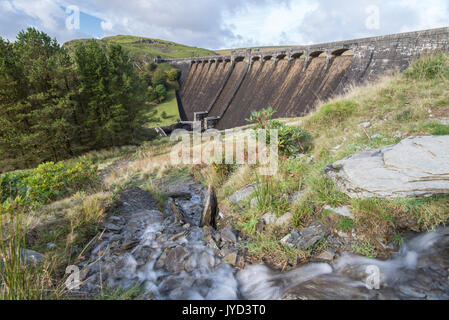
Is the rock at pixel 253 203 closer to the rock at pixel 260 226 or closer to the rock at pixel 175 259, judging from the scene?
the rock at pixel 260 226

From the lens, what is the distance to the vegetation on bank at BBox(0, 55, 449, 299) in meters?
2.66

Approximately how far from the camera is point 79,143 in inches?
586

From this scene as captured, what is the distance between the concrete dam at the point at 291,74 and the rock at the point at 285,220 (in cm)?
1057

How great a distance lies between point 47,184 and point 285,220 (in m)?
5.20

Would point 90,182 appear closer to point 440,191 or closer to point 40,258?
point 40,258

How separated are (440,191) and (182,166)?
6569 millimetres

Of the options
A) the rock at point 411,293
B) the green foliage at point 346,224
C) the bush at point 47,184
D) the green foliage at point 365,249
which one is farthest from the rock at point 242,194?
the bush at point 47,184

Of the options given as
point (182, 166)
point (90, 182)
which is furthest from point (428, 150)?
point (90, 182)

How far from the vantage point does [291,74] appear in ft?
61.8

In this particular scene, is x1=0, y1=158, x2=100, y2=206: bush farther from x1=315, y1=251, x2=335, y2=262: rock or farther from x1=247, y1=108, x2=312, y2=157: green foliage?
x1=315, y1=251, x2=335, y2=262: rock

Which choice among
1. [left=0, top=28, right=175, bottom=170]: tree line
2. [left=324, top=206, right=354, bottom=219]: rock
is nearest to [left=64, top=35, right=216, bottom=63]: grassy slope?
[left=0, top=28, right=175, bottom=170]: tree line

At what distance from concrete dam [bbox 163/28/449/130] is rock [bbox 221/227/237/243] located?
435 inches

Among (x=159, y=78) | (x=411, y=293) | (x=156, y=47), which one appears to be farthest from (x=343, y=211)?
(x=156, y=47)

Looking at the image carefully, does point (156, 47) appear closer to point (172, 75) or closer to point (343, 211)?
point (172, 75)
